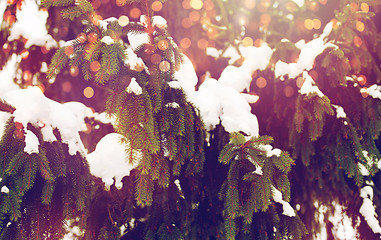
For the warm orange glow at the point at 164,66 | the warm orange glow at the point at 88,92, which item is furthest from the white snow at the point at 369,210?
the warm orange glow at the point at 88,92

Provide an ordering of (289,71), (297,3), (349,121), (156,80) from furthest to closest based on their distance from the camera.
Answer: (297,3) < (289,71) < (349,121) < (156,80)

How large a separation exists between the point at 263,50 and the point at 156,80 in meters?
1.35

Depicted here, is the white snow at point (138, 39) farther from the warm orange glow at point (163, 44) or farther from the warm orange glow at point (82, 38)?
the warm orange glow at point (82, 38)

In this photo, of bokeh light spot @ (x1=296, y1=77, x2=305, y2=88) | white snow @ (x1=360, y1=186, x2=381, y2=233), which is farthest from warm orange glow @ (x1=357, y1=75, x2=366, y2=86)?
white snow @ (x1=360, y1=186, x2=381, y2=233)

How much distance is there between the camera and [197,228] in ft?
7.62

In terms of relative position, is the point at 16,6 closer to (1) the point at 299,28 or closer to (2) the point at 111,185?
(2) the point at 111,185

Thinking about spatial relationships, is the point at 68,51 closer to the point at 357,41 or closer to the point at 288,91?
the point at 288,91

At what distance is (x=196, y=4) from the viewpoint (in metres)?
3.43

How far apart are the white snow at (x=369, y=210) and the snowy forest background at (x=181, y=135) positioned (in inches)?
0.5

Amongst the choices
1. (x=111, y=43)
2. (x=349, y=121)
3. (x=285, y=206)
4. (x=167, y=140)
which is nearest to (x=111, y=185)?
(x=167, y=140)

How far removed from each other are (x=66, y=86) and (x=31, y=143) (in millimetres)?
2321

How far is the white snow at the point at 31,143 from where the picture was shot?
1574 millimetres

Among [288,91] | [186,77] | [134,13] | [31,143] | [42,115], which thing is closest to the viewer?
[31,143]

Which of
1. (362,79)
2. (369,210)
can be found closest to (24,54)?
(362,79)
